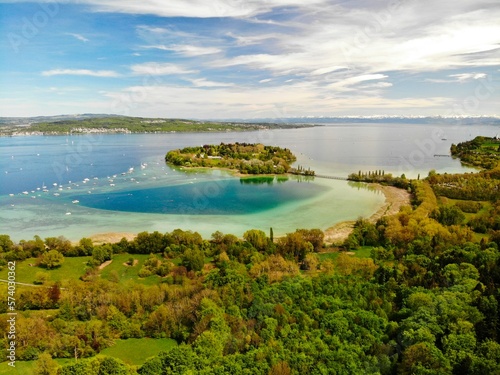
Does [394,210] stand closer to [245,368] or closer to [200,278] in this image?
[200,278]

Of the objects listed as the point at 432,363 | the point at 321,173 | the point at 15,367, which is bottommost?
the point at 15,367

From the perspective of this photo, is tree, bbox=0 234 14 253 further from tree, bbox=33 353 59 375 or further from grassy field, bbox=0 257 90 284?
tree, bbox=33 353 59 375

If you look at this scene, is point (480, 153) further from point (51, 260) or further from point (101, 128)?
point (101, 128)

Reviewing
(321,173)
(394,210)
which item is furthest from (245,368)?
(321,173)

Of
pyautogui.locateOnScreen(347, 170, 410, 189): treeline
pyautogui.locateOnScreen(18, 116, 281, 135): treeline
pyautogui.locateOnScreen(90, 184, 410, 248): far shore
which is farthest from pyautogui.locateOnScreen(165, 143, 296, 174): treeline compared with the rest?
pyautogui.locateOnScreen(18, 116, 281, 135): treeline

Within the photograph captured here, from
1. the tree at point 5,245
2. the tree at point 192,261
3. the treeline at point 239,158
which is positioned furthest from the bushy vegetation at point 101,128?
the tree at point 192,261
